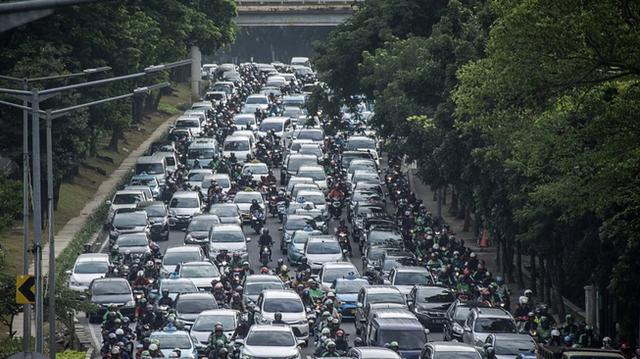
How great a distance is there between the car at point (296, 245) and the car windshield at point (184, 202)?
23.2ft

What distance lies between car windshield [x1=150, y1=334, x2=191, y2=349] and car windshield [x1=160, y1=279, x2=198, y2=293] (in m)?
7.46

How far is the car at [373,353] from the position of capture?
Result: 34.5 metres

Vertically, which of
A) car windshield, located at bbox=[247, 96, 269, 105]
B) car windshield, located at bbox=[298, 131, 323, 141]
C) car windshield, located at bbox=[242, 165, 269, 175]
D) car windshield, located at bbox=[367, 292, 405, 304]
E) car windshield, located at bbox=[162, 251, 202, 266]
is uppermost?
car windshield, located at bbox=[367, 292, 405, 304]

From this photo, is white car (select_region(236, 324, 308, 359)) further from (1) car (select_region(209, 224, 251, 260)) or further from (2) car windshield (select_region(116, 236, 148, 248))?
(2) car windshield (select_region(116, 236, 148, 248))

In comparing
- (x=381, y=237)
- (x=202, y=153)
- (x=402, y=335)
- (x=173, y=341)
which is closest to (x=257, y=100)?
(x=202, y=153)

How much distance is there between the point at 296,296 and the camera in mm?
43219

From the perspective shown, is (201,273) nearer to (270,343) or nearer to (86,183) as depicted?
(270,343)

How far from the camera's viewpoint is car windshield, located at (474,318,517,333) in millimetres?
39594

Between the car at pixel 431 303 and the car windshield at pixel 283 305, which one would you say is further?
the car at pixel 431 303

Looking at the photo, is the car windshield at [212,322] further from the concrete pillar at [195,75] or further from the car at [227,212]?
the concrete pillar at [195,75]

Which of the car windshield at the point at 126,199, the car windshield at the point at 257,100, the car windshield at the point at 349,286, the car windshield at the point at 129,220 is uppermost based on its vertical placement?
the car windshield at the point at 349,286

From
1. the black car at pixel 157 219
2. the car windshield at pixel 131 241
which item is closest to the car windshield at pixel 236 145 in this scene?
the black car at pixel 157 219

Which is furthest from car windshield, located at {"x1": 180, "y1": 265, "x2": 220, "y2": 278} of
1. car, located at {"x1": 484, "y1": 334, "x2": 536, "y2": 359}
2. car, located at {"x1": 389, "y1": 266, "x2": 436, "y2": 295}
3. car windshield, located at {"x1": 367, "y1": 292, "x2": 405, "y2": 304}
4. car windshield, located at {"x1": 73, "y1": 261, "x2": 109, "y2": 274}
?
car, located at {"x1": 484, "y1": 334, "x2": 536, "y2": 359}

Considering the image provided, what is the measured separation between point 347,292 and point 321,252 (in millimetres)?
6643
